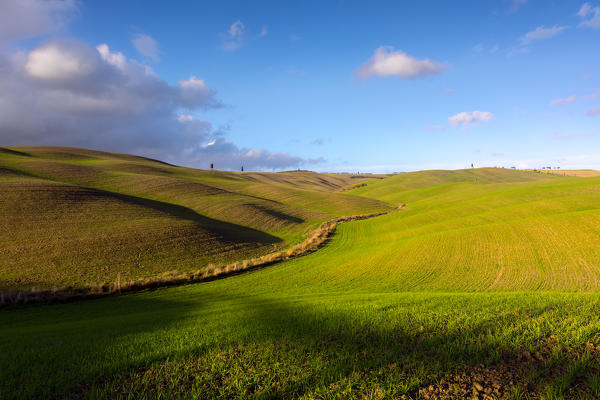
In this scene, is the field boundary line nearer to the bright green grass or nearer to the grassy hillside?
the grassy hillside

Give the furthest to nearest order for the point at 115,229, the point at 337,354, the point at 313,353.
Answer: the point at 115,229, the point at 313,353, the point at 337,354

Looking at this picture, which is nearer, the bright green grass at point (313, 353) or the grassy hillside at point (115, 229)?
the bright green grass at point (313, 353)


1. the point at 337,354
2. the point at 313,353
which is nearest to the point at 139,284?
the point at 313,353

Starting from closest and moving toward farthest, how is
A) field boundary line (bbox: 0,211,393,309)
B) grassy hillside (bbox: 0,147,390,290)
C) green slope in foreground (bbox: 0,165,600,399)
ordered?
green slope in foreground (bbox: 0,165,600,399)
field boundary line (bbox: 0,211,393,309)
grassy hillside (bbox: 0,147,390,290)

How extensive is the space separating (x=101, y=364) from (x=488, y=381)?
22.2ft

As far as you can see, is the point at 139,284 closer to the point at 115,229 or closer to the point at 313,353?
the point at 115,229

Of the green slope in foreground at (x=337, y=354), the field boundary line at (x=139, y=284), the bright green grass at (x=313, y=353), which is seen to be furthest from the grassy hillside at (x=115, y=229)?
the bright green grass at (x=313, y=353)

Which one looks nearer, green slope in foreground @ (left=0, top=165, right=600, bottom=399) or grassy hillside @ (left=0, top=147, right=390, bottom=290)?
green slope in foreground @ (left=0, top=165, right=600, bottom=399)

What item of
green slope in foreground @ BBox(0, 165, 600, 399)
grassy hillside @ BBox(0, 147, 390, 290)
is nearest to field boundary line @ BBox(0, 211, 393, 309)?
grassy hillside @ BBox(0, 147, 390, 290)

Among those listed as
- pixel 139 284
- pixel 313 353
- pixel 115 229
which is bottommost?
pixel 139 284

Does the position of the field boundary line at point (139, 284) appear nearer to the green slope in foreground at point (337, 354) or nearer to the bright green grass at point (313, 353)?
the green slope in foreground at point (337, 354)

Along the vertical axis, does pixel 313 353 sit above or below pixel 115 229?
above

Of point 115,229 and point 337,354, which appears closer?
point 337,354

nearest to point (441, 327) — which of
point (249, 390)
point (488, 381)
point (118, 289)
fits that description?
point (488, 381)
